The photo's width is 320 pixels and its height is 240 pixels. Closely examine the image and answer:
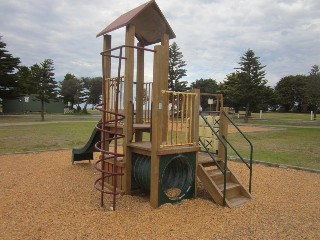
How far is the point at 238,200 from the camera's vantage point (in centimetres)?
590

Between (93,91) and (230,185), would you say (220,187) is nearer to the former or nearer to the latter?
(230,185)

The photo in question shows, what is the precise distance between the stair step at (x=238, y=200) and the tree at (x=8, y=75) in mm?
37990

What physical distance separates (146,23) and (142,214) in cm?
396

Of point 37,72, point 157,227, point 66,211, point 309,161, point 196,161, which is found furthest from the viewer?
point 37,72

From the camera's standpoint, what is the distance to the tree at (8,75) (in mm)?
37812

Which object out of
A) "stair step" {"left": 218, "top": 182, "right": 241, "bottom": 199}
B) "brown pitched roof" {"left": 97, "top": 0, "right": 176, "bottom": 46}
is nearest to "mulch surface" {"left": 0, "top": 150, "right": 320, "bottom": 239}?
"stair step" {"left": 218, "top": 182, "right": 241, "bottom": 199}

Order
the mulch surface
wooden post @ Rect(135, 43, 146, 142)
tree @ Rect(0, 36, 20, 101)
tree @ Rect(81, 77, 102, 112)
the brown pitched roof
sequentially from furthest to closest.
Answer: tree @ Rect(81, 77, 102, 112)
tree @ Rect(0, 36, 20, 101)
wooden post @ Rect(135, 43, 146, 142)
the brown pitched roof
the mulch surface

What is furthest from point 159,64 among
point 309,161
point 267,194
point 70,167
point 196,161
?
point 309,161

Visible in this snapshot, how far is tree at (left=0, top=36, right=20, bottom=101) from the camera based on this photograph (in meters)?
37.8

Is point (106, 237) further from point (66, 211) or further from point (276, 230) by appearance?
point (276, 230)

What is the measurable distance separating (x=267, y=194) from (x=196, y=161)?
178 centimetres

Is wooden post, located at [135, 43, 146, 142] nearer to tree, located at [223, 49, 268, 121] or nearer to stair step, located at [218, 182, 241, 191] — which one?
stair step, located at [218, 182, 241, 191]

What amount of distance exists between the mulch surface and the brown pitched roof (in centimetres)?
346

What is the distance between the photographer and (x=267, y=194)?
648cm
